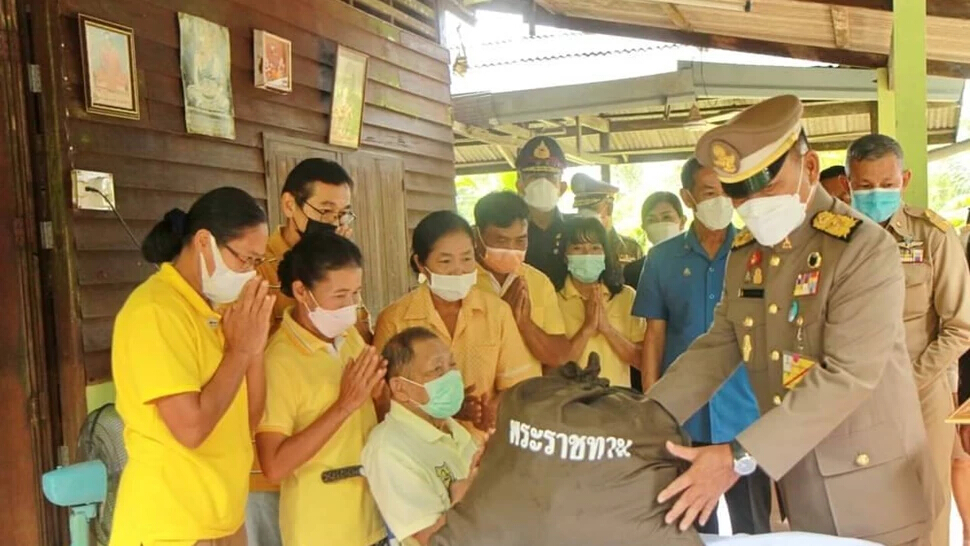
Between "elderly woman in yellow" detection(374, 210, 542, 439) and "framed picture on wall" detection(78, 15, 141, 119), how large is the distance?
1691 mm

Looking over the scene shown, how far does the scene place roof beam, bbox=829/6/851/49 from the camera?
482cm

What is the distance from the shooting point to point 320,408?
225cm

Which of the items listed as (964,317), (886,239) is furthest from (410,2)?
(886,239)

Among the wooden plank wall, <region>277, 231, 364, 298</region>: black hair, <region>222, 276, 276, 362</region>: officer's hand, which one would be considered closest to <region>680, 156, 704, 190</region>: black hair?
<region>277, 231, 364, 298</region>: black hair

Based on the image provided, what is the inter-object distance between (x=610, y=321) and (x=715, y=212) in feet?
2.27

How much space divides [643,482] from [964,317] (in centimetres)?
220

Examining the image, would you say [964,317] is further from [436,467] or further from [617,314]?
[436,467]

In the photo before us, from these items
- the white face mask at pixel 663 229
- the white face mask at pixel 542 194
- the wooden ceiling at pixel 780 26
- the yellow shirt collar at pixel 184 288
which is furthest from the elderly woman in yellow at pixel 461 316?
the wooden ceiling at pixel 780 26

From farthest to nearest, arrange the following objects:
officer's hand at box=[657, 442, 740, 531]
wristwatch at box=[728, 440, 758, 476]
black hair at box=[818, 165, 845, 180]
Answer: black hair at box=[818, 165, 845, 180] → wristwatch at box=[728, 440, 758, 476] → officer's hand at box=[657, 442, 740, 531]

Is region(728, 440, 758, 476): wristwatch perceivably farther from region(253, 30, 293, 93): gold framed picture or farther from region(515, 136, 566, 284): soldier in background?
region(253, 30, 293, 93): gold framed picture

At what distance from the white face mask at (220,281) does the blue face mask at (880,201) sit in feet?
7.76

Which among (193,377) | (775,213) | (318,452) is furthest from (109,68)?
(775,213)

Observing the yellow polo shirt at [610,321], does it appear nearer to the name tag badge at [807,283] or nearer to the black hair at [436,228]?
the black hair at [436,228]

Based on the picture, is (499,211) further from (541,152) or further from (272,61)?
(272,61)
